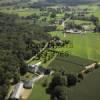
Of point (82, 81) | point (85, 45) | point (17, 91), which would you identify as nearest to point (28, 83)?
point (17, 91)

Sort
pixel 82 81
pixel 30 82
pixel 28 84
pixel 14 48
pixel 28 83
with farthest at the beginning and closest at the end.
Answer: pixel 14 48 → pixel 82 81 → pixel 30 82 → pixel 28 83 → pixel 28 84

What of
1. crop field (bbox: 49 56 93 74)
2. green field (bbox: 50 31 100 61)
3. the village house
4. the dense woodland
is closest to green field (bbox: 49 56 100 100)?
crop field (bbox: 49 56 93 74)

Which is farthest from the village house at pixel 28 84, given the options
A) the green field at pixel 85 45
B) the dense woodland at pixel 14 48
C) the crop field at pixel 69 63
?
the green field at pixel 85 45

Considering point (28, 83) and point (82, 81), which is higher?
point (28, 83)

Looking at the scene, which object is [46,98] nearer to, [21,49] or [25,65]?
[25,65]

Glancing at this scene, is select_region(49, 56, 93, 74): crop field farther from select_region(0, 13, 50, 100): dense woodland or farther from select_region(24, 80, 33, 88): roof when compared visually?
select_region(24, 80, 33, 88): roof

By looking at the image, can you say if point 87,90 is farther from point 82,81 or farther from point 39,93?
point 39,93

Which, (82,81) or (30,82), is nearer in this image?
(30,82)
